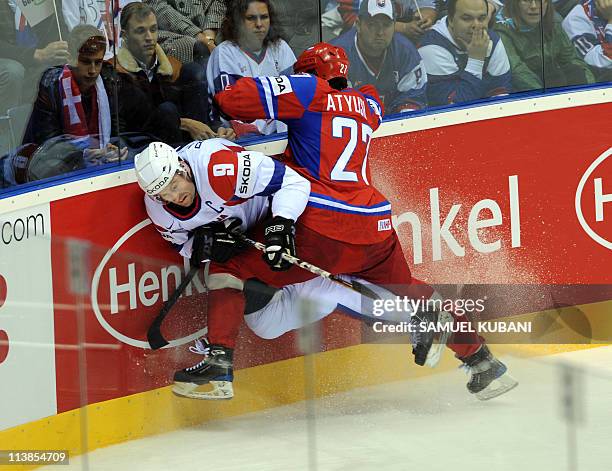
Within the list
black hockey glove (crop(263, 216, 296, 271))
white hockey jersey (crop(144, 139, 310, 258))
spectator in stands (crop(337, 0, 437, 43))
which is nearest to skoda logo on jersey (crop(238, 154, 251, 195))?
white hockey jersey (crop(144, 139, 310, 258))

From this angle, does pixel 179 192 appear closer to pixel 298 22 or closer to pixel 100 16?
pixel 100 16

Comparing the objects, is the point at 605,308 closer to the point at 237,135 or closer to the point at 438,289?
the point at 438,289

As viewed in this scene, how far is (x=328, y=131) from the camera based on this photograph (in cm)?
428

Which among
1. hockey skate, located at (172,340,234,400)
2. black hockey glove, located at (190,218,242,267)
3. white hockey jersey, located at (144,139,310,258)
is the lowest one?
hockey skate, located at (172,340,234,400)

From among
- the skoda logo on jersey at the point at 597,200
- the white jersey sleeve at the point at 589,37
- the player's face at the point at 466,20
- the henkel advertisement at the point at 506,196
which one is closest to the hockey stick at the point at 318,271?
the henkel advertisement at the point at 506,196

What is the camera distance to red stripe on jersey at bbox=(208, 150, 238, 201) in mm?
3916

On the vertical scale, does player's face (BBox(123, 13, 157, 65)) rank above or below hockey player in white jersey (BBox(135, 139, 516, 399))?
above

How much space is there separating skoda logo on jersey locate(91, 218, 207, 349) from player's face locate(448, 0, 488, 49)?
5.16 feet

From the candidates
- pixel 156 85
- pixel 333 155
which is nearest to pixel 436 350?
pixel 333 155

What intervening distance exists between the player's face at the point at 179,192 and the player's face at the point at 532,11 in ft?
5.89

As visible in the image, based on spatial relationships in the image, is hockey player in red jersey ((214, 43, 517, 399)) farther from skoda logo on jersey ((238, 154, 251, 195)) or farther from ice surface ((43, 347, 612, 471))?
ice surface ((43, 347, 612, 471))

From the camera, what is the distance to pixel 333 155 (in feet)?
14.1

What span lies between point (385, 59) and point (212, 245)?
1175 mm

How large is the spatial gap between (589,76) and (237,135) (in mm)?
1676
